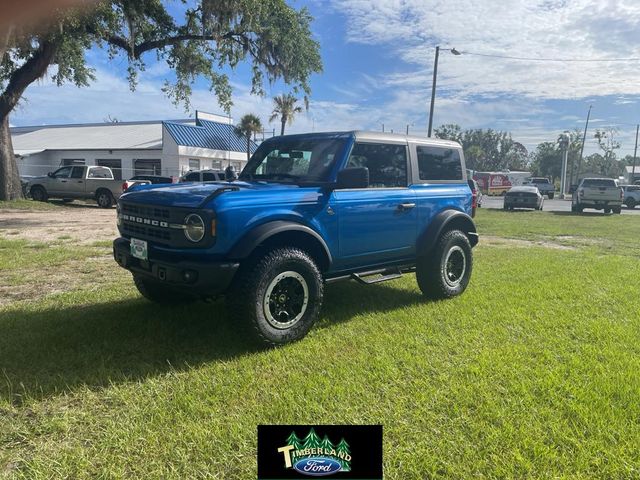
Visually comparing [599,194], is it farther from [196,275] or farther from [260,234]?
[196,275]

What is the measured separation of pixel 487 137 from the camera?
98.0 m

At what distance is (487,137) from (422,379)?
10296 cm

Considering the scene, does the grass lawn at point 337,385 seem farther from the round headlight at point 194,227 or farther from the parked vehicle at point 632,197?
the parked vehicle at point 632,197

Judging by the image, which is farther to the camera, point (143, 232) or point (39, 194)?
point (39, 194)

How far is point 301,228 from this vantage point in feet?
13.1

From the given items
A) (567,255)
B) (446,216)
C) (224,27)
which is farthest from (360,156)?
(224,27)

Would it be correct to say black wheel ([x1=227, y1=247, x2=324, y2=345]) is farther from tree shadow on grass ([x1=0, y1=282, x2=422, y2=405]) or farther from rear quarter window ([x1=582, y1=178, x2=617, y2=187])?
rear quarter window ([x1=582, y1=178, x2=617, y2=187])

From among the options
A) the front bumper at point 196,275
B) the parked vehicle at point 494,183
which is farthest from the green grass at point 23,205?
the parked vehicle at point 494,183

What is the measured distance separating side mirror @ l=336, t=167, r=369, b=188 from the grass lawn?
1355mm

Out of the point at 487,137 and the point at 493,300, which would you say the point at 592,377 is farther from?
the point at 487,137

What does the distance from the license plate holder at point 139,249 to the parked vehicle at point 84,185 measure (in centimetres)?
1665

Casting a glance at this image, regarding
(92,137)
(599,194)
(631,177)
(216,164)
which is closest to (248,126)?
(216,164)

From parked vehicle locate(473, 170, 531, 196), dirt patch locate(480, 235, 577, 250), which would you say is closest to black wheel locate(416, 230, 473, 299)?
dirt patch locate(480, 235, 577, 250)

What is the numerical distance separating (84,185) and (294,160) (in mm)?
17252
